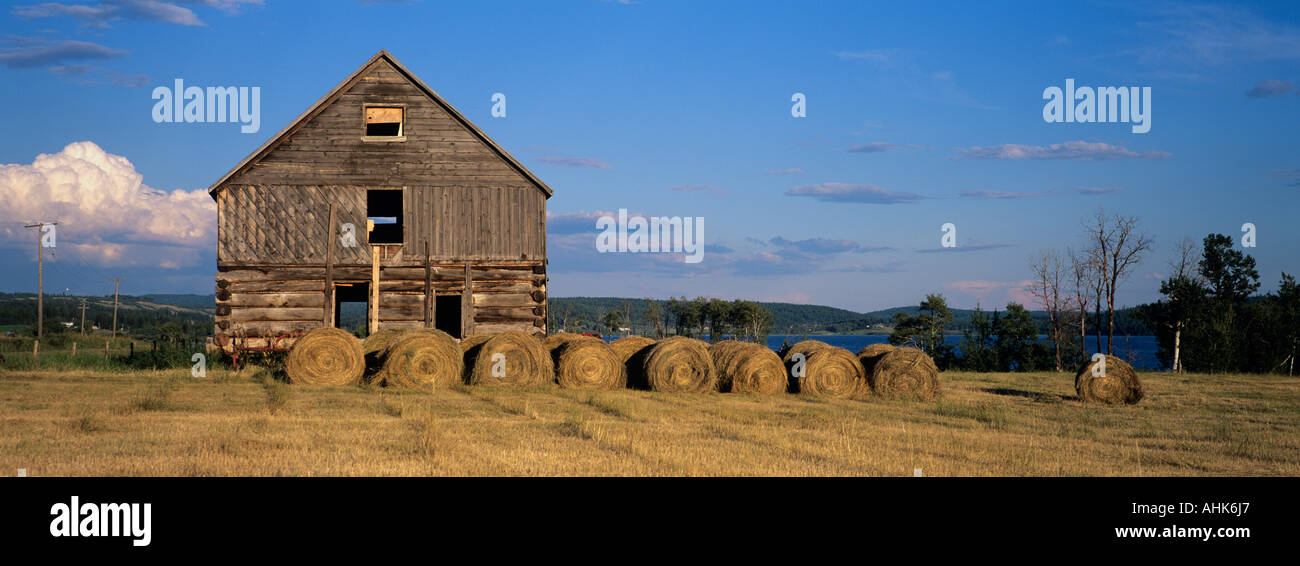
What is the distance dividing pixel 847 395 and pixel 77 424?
13137mm

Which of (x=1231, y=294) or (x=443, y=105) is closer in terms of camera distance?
(x=443, y=105)

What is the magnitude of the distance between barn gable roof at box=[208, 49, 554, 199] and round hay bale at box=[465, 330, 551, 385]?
6.12 m

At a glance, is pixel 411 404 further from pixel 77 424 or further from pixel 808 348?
pixel 808 348

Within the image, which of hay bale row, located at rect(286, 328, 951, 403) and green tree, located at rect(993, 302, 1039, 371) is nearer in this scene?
hay bale row, located at rect(286, 328, 951, 403)

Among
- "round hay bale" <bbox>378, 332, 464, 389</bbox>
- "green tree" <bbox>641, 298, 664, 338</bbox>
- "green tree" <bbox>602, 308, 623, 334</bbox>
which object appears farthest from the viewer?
"green tree" <bbox>602, 308, 623, 334</bbox>

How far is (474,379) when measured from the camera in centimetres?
1942

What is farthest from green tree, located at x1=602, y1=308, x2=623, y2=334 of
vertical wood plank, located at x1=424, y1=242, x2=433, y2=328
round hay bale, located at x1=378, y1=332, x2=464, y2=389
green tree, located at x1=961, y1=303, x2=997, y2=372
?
round hay bale, located at x1=378, y1=332, x2=464, y2=389

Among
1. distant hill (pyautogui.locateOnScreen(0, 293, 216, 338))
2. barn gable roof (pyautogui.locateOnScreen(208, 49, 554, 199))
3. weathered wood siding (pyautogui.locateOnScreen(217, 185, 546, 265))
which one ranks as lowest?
distant hill (pyautogui.locateOnScreen(0, 293, 216, 338))

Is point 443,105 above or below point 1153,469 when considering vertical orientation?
above

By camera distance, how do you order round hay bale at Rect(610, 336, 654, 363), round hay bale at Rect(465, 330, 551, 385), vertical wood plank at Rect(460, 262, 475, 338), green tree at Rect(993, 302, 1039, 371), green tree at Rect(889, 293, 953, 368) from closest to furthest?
round hay bale at Rect(465, 330, 551, 385) → round hay bale at Rect(610, 336, 654, 363) → vertical wood plank at Rect(460, 262, 475, 338) → green tree at Rect(993, 302, 1039, 371) → green tree at Rect(889, 293, 953, 368)

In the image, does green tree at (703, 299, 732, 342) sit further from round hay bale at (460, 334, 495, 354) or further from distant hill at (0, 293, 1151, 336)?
round hay bale at (460, 334, 495, 354)

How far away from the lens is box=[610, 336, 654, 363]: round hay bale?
2079 cm

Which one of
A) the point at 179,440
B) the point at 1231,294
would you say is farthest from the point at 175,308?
the point at 179,440

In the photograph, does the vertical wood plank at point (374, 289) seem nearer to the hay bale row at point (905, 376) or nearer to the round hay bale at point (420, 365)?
the round hay bale at point (420, 365)
